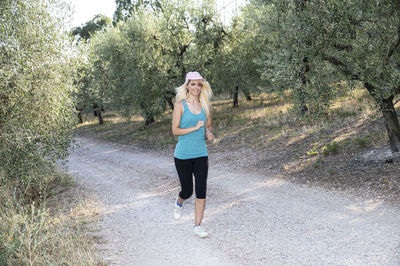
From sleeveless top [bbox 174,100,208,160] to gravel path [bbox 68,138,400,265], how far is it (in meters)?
1.46

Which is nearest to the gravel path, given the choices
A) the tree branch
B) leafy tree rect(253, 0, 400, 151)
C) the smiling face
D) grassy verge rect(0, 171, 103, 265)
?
grassy verge rect(0, 171, 103, 265)

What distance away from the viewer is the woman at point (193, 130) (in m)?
5.16

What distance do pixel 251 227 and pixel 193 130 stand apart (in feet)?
7.16

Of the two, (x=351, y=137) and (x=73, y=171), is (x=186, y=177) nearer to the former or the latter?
(x=351, y=137)

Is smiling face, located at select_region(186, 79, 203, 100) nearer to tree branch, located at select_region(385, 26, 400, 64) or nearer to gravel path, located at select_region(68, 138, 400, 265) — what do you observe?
gravel path, located at select_region(68, 138, 400, 265)

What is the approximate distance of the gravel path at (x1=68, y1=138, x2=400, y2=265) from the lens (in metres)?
4.72

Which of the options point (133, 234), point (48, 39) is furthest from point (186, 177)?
point (48, 39)

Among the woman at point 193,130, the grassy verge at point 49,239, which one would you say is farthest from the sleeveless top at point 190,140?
the grassy verge at point 49,239

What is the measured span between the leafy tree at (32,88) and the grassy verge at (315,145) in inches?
235

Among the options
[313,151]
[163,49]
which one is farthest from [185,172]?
[163,49]

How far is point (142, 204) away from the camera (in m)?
7.87

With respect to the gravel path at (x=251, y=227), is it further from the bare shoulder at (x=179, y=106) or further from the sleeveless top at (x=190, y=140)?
the bare shoulder at (x=179, y=106)

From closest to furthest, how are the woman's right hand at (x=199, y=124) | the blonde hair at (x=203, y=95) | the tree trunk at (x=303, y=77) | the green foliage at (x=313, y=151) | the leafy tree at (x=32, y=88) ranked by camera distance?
the woman's right hand at (x=199, y=124)
the blonde hair at (x=203, y=95)
the leafy tree at (x=32, y=88)
the tree trunk at (x=303, y=77)
the green foliage at (x=313, y=151)

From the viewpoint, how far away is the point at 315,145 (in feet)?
38.0
